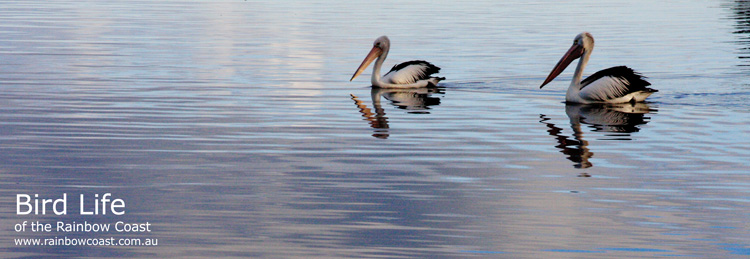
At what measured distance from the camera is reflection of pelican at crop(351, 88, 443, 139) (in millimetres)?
12930

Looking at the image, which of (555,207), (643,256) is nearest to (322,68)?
(555,207)

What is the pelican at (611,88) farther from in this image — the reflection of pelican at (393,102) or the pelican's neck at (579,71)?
the reflection of pelican at (393,102)

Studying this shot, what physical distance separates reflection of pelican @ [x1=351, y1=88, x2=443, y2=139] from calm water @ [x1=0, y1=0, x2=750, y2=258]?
0.05 meters

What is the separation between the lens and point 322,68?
2061cm

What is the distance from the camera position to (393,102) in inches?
620

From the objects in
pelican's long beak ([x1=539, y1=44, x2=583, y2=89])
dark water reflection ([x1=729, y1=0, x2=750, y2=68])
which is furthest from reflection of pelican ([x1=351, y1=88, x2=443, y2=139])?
dark water reflection ([x1=729, y1=0, x2=750, y2=68])

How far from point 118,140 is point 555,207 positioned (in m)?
4.97

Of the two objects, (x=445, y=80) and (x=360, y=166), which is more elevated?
(x=445, y=80)

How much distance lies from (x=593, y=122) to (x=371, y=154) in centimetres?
383

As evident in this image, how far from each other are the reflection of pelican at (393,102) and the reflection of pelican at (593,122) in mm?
1794

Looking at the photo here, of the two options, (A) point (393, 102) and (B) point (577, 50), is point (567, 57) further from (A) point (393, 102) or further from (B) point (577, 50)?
(A) point (393, 102)

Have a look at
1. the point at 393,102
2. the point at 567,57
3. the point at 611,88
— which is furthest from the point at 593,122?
the point at 567,57

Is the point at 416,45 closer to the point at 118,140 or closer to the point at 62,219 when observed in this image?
the point at 118,140

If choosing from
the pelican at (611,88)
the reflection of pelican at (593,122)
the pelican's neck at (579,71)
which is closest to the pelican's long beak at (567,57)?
the pelican's neck at (579,71)
